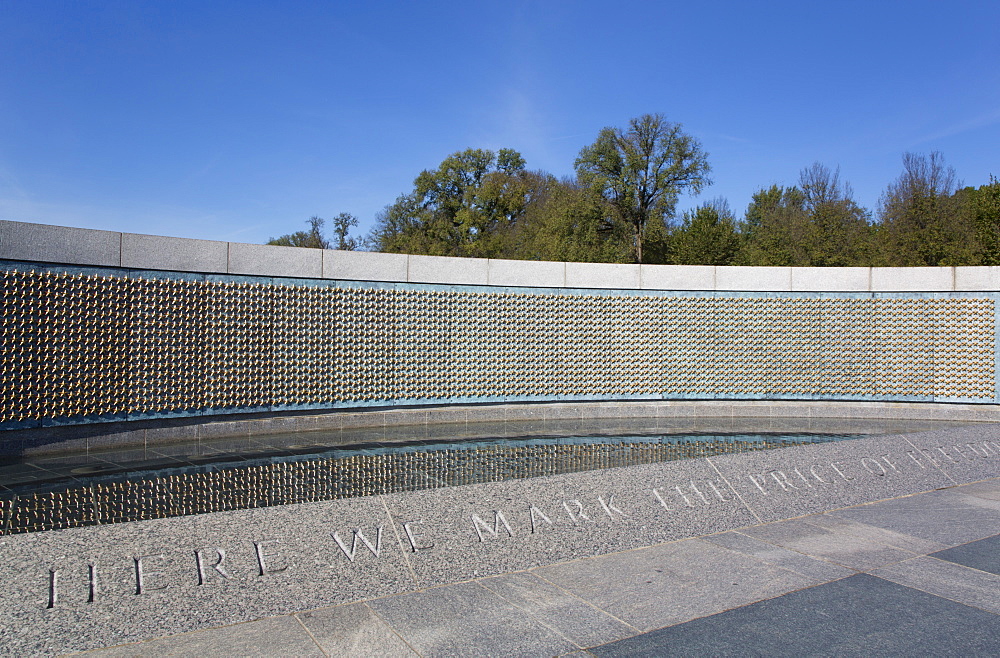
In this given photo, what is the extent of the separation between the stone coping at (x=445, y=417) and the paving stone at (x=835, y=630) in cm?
684

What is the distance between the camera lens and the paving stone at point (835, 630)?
3559 mm

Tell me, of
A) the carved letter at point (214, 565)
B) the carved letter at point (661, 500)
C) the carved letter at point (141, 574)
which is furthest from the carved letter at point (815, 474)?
the carved letter at point (141, 574)

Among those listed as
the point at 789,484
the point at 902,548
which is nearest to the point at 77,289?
the point at 789,484

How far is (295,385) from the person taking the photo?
10352 mm

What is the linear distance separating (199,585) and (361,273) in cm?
731

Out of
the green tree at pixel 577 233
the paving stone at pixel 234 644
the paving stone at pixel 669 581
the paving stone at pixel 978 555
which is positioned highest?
the green tree at pixel 577 233

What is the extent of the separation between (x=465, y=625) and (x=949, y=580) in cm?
311

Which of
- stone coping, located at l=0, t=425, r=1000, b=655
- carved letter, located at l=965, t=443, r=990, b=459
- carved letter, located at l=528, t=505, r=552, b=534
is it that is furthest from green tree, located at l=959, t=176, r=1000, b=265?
carved letter, located at l=528, t=505, r=552, b=534

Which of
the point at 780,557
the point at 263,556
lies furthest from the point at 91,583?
the point at 780,557

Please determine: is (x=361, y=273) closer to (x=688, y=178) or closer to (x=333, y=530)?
(x=333, y=530)

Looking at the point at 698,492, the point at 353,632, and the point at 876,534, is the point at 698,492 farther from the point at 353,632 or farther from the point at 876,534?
the point at 353,632

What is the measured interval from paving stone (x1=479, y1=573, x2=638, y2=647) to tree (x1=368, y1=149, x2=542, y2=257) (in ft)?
133

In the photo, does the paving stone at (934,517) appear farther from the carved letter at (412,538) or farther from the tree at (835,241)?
the tree at (835,241)

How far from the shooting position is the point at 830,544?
534cm
